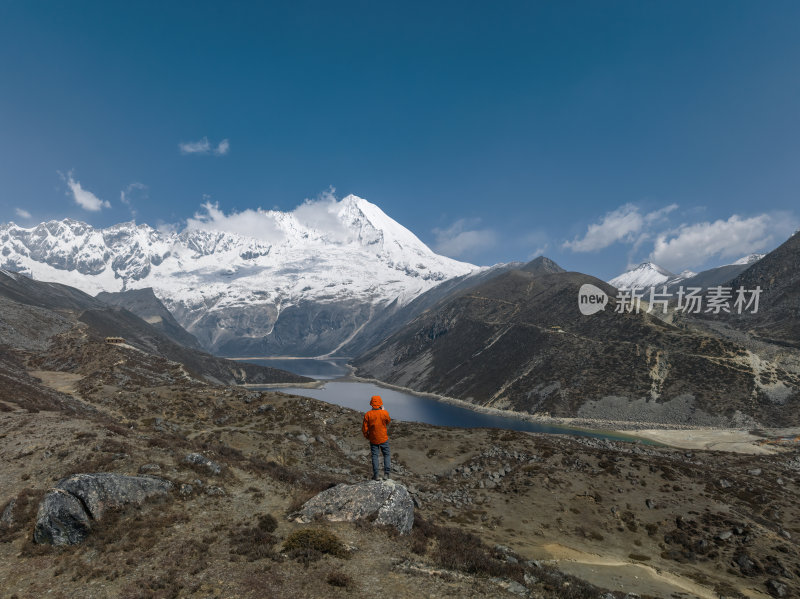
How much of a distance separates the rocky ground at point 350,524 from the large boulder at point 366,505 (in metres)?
0.81

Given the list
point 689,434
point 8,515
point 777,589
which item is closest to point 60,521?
point 8,515

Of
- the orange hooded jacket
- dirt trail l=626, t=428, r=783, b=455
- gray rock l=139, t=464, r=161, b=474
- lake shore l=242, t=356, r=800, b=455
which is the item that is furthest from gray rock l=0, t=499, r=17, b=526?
dirt trail l=626, t=428, r=783, b=455

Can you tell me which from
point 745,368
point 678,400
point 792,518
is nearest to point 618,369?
point 678,400

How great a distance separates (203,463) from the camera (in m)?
29.8

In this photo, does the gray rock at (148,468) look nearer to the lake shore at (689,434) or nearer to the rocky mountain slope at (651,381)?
the lake shore at (689,434)

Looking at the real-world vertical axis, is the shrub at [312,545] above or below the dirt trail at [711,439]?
above

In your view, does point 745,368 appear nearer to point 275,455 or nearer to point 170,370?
point 275,455

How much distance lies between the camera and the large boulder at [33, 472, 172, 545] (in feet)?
63.8

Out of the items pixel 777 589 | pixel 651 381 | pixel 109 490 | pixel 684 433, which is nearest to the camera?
pixel 109 490

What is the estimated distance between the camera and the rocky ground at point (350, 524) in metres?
17.8

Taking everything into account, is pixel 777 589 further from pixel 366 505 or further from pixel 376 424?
pixel 376 424

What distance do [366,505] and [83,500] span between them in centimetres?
1503

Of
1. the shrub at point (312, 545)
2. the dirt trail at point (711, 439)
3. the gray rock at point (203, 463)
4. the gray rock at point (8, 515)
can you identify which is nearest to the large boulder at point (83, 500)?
the gray rock at point (8, 515)

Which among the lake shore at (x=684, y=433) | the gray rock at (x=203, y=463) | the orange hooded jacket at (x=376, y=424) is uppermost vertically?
the orange hooded jacket at (x=376, y=424)
